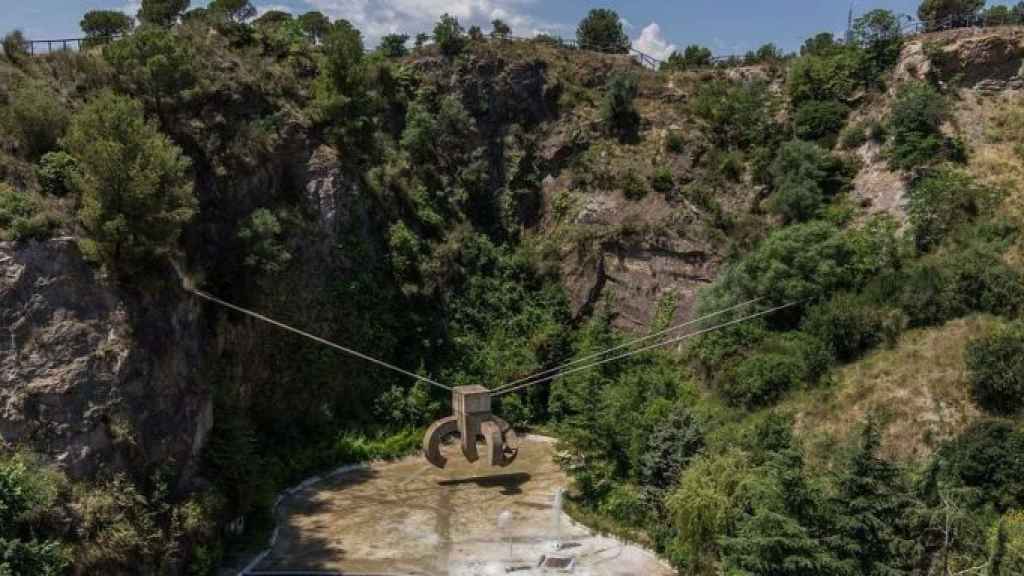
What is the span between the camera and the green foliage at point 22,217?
1991 cm

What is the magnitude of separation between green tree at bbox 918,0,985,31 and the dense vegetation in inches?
7.7

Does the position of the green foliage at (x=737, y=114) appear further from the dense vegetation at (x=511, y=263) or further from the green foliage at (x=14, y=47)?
the green foliage at (x=14, y=47)

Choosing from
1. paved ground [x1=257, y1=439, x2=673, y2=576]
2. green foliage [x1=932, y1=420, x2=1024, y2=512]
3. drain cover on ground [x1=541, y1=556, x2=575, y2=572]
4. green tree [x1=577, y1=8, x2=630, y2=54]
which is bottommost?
drain cover on ground [x1=541, y1=556, x2=575, y2=572]

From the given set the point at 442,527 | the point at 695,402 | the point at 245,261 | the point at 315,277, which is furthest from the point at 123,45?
the point at 695,402

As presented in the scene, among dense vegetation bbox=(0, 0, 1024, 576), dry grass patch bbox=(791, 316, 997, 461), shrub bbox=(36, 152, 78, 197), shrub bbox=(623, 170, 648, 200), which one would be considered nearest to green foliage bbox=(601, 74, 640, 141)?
dense vegetation bbox=(0, 0, 1024, 576)

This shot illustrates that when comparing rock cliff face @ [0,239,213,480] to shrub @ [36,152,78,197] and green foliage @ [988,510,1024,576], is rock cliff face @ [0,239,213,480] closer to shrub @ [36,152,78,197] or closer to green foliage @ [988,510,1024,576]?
shrub @ [36,152,78,197]

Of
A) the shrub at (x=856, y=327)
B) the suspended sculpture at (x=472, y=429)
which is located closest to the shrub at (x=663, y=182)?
the shrub at (x=856, y=327)

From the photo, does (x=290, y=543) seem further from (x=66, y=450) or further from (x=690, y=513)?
(x=690, y=513)

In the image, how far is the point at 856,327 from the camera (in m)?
25.8

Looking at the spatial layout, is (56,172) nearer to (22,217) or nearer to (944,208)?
(22,217)

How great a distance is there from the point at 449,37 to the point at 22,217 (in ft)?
88.9

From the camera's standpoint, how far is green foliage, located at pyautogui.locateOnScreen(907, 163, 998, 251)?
93.8 feet

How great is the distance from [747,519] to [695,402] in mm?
10646

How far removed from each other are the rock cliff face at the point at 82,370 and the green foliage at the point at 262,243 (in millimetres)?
6603
